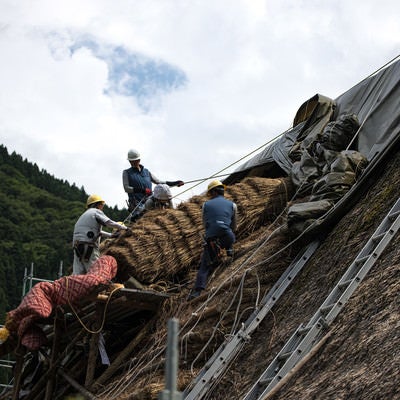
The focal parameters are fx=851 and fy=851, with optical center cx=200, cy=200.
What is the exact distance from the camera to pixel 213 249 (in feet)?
29.4

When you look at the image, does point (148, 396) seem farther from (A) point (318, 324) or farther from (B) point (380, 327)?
(B) point (380, 327)

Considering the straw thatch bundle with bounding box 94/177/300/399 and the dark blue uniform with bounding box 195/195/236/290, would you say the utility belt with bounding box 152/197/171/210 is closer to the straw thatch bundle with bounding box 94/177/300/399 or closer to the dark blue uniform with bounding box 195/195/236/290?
the straw thatch bundle with bounding box 94/177/300/399

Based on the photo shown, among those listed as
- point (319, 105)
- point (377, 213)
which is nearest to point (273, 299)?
point (377, 213)

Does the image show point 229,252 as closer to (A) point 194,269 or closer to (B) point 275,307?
(A) point 194,269

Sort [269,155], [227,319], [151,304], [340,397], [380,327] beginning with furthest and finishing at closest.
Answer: [269,155], [151,304], [227,319], [380,327], [340,397]

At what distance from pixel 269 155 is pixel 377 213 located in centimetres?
457

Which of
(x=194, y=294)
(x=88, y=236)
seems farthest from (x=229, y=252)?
(x=88, y=236)

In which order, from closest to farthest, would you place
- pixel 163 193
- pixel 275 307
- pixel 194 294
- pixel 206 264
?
pixel 275 307
pixel 194 294
pixel 206 264
pixel 163 193

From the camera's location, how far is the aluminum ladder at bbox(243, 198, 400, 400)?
18.9 ft

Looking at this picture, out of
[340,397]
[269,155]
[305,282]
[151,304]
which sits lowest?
[340,397]

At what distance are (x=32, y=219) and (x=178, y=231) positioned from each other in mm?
44975

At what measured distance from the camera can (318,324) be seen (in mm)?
5781

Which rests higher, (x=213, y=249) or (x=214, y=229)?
(x=214, y=229)

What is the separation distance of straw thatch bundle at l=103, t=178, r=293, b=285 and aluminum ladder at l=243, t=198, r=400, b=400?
10.9 ft
